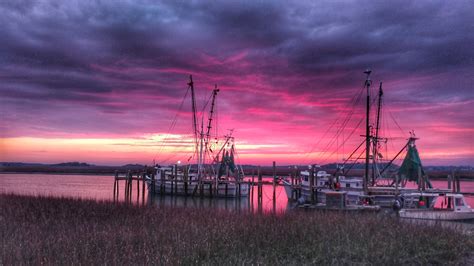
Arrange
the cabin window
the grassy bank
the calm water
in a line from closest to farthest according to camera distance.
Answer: the grassy bank < the cabin window < the calm water

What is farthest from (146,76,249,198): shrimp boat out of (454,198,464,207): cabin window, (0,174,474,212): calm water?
(454,198,464,207): cabin window

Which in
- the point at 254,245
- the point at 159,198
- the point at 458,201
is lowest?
the point at 159,198

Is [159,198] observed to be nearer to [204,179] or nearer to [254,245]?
[204,179]

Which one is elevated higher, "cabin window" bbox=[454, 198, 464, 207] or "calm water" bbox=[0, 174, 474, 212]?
"cabin window" bbox=[454, 198, 464, 207]

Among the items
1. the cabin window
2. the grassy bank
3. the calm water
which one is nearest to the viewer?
the grassy bank

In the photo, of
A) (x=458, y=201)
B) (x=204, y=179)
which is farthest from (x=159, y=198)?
(x=458, y=201)

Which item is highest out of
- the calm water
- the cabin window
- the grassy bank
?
the grassy bank

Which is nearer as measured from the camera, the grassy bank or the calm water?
the grassy bank

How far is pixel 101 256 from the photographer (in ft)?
39.1

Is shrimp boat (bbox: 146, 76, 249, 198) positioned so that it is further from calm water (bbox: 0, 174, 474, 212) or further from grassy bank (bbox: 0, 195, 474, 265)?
grassy bank (bbox: 0, 195, 474, 265)

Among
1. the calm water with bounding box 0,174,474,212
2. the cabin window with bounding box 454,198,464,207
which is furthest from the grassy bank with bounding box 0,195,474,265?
the cabin window with bounding box 454,198,464,207

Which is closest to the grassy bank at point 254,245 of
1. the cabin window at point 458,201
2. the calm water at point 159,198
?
the calm water at point 159,198

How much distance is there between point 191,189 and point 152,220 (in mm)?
40064

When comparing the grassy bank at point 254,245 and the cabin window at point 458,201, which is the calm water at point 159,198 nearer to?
the grassy bank at point 254,245
